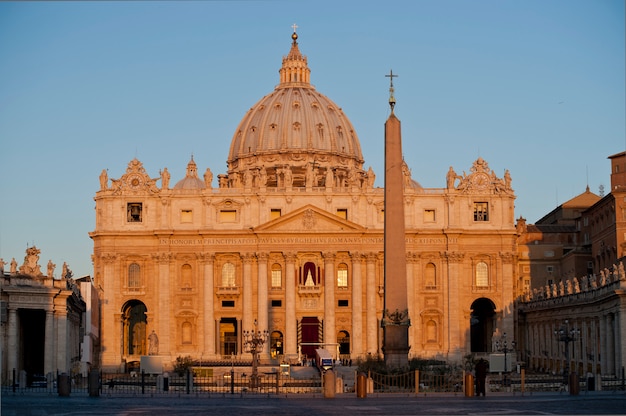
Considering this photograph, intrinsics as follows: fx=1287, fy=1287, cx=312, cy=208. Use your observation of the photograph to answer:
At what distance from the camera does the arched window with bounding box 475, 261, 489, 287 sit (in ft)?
347

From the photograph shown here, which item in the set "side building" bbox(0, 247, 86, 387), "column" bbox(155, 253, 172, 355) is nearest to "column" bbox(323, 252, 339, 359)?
"column" bbox(155, 253, 172, 355)

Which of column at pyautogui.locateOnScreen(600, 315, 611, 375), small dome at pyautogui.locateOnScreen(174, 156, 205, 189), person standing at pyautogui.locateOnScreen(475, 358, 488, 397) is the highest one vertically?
small dome at pyautogui.locateOnScreen(174, 156, 205, 189)

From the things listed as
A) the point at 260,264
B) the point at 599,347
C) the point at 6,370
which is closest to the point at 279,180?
the point at 260,264

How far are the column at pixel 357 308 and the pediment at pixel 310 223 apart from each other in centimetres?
249

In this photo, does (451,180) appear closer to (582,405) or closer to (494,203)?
(494,203)

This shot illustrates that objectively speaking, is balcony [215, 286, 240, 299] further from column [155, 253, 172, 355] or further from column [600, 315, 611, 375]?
column [600, 315, 611, 375]

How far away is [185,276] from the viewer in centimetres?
10506

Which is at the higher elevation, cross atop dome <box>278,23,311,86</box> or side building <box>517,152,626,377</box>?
cross atop dome <box>278,23,311,86</box>

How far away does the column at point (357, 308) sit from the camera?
339 ft

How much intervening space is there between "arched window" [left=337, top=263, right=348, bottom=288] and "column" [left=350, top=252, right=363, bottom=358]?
4.78 feet

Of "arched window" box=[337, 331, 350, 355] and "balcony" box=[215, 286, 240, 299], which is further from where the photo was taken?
"arched window" box=[337, 331, 350, 355]

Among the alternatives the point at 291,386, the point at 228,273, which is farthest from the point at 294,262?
the point at 291,386

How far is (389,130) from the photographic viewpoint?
51.1 m

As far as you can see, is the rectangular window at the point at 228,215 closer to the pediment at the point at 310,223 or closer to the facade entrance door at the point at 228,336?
the pediment at the point at 310,223
